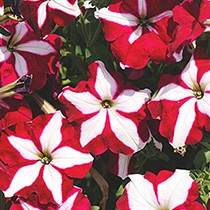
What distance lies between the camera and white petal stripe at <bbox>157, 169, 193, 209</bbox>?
0.90m

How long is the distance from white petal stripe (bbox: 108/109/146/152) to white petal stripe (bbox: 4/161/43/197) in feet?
0.71

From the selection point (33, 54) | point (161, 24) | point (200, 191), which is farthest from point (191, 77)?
point (33, 54)

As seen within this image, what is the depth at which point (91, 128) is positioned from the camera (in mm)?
948

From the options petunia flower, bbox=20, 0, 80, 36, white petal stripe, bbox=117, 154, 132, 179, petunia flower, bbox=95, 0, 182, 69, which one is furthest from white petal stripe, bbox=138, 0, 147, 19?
white petal stripe, bbox=117, 154, 132, 179

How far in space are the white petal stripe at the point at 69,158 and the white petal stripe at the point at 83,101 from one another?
0.10 m

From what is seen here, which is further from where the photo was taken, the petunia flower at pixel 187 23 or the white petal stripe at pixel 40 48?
the white petal stripe at pixel 40 48

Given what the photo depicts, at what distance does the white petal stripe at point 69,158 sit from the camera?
37.2 inches

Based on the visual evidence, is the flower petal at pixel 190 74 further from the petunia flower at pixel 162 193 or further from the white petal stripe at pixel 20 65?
the white petal stripe at pixel 20 65

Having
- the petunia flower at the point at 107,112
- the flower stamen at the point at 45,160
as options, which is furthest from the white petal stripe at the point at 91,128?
the flower stamen at the point at 45,160

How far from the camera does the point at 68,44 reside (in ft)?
3.83

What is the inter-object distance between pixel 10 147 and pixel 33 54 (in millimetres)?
243

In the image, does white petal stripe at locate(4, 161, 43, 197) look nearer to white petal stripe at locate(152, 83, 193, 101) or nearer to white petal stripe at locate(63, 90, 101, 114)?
→ white petal stripe at locate(63, 90, 101, 114)

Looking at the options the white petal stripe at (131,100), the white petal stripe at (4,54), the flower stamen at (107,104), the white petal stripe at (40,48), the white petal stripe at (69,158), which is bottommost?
the white petal stripe at (69,158)

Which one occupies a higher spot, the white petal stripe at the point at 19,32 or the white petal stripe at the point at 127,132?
the white petal stripe at the point at 19,32
